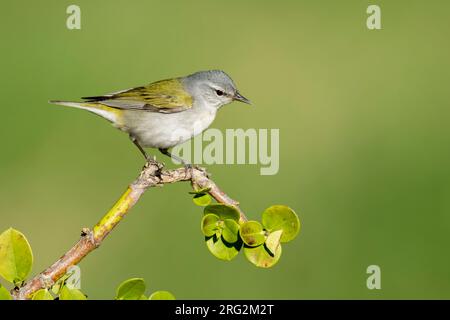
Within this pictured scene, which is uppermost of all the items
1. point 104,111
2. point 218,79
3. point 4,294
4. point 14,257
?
point 218,79

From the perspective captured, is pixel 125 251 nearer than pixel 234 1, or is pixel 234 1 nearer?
pixel 125 251

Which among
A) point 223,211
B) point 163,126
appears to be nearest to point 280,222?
point 223,211

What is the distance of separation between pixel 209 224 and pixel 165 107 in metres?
3.34

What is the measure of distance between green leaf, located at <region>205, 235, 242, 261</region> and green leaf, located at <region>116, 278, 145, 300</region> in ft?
1.22

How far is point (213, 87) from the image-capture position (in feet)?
17.9

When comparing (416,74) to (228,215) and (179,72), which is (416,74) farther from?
(228,215)

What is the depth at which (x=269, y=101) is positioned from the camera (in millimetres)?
9352

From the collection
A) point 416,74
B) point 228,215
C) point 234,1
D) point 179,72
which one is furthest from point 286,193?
point 228,215

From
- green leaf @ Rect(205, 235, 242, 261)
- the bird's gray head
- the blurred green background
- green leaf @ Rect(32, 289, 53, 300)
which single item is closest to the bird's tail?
the bird's gray head

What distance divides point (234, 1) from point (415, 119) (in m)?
3.36

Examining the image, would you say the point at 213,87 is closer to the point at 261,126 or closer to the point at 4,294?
the point at 261,126

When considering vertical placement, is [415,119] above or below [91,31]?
below

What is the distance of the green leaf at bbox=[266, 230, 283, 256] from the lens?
6.81 feet

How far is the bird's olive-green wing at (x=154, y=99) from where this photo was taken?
5262mm
